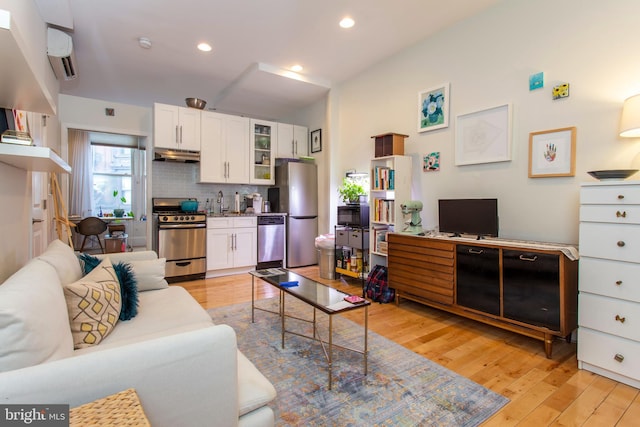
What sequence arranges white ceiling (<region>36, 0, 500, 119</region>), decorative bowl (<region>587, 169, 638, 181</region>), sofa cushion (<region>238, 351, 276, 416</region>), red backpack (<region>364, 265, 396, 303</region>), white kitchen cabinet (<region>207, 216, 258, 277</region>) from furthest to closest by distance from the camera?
white kitchen cabinet (<region>207, 216, 258, 277</region>)
red backpack (<region>364, 265, 396, 303</region>)
white ceiling (<region>36, 0, 500, 119</region>)
decorative bowl (<region>587, 169, 638, 181</region>)
sofa cushion (<region>238, 351, 276, 416</region>)

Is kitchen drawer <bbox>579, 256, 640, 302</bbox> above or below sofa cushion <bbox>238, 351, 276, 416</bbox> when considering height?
above

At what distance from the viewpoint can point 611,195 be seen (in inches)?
78.5

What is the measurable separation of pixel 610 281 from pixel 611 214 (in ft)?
1.42

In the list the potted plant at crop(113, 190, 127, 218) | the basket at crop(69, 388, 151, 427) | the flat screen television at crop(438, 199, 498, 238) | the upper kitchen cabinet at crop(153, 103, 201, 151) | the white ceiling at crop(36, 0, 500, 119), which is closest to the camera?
the basket at crop(69, 388, 151, 427)

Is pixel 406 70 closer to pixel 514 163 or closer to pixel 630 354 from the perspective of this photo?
pixel 514 163

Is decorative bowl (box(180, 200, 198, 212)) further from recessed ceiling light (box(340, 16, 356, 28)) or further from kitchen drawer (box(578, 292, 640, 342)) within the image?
kitchen drawer (box(578, 292, 640, 342))

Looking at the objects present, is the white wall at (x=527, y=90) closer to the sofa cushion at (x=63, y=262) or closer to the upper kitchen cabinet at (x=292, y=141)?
the upper kitchen cabinet at (x=292, y=141)

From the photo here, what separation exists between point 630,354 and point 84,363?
2804 mm

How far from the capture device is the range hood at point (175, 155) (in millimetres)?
4496

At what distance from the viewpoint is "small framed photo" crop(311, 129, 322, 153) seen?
213 inches

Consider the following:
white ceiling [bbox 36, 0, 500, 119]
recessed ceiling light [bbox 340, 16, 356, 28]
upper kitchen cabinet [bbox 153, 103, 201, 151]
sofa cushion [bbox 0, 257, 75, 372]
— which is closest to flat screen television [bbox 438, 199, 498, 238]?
white ceiling [bbox 36, 0, 500, 119]

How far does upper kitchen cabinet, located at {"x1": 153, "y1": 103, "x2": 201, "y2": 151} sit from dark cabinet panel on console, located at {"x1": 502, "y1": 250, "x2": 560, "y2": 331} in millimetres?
4308

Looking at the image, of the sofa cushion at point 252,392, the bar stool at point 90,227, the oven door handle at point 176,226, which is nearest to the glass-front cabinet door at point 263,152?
the oven door handle at point 176,226

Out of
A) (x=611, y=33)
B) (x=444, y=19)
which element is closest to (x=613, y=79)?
(x=611, y=33)
